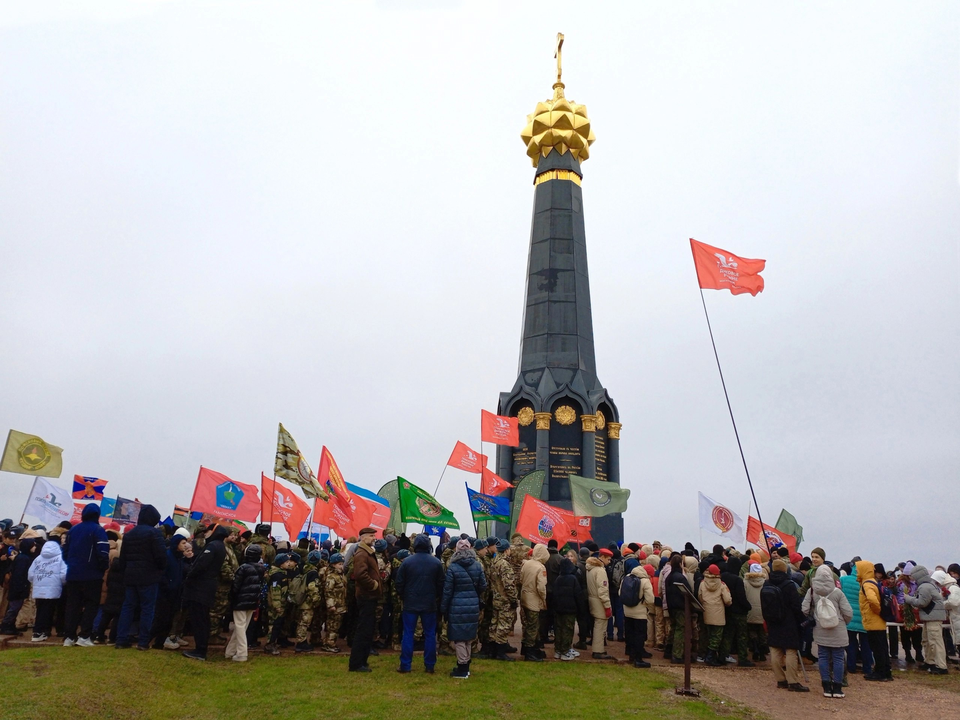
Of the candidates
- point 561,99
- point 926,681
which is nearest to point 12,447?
point 926,681

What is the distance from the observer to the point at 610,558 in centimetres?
1334

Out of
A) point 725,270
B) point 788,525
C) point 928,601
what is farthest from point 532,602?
point 788,525

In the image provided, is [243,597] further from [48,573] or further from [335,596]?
[48,573]

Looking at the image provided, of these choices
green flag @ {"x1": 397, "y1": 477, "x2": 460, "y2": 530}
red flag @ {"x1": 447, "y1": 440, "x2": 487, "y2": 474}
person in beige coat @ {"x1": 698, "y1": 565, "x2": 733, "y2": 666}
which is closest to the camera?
person in beige coat @ {"x1": 698, "y1": 565, "x2": 733, "y2": 666}

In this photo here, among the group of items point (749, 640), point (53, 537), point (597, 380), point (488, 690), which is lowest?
point (488, 690)

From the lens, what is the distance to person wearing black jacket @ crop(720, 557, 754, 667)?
36.4ft

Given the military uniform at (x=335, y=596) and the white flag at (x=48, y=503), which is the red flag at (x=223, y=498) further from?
the military uniform at (x=335, y=596)

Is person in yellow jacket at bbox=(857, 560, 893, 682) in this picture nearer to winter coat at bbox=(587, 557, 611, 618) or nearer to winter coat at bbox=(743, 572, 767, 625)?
winter coat at bbox=(743, 572, 767, 625)

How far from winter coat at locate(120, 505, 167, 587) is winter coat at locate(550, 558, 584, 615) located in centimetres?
566

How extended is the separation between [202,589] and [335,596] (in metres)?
1.93

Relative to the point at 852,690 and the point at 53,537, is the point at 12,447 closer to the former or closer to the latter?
the point at 53,537

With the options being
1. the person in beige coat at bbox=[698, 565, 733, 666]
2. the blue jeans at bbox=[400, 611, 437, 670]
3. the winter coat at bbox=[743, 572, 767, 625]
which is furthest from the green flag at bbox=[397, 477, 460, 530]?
the winter coat at bbox=[743, 572, 767, 625]

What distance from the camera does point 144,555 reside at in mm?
9578

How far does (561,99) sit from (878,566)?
67.4ft
